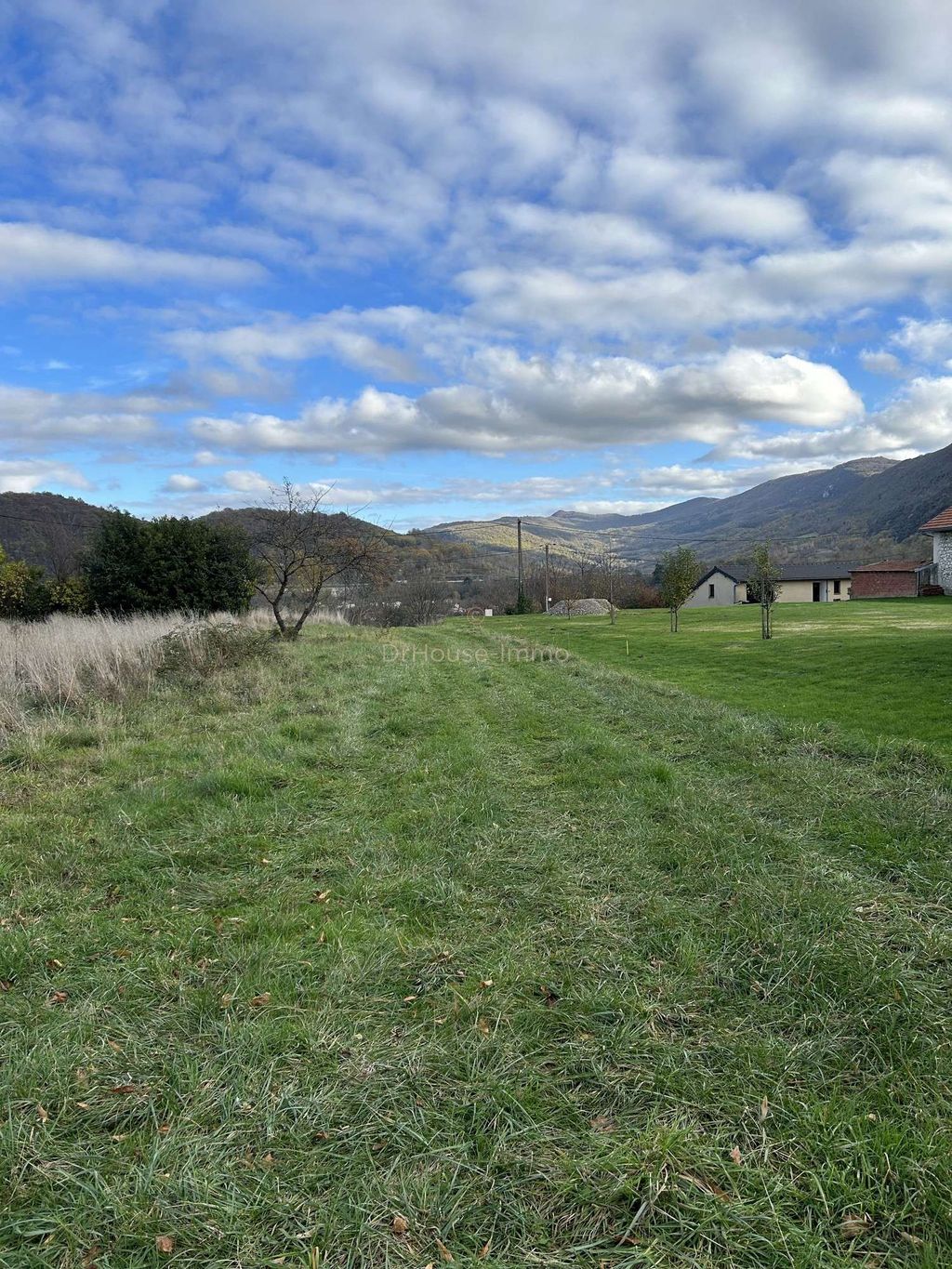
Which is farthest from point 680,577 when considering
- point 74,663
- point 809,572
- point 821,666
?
point 809,572

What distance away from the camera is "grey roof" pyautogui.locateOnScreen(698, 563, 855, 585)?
199 ft

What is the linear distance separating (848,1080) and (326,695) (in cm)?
880

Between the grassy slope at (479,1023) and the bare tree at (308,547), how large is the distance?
1300 centimetres

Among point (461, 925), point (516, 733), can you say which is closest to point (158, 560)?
point (516, 733)

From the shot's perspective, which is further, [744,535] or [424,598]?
[744,535]

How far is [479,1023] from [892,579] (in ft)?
163

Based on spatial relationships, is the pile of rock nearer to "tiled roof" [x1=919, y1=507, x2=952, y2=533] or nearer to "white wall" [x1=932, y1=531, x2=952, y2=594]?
"tiled roof" [x1=919, y1=507, x2=952, y2=533]

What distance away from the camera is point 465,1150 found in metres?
2.14

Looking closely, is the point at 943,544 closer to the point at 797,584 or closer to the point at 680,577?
the point at 680,577

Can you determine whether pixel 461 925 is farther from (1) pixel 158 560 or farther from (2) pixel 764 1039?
(1) pixel 158 560

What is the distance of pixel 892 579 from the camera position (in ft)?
143

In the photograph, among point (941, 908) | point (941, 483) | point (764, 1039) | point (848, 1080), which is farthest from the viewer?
point (941, 483)

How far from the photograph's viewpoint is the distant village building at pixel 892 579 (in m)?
41.9

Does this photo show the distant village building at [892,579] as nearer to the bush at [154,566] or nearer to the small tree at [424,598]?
the small tree at [424,598]
